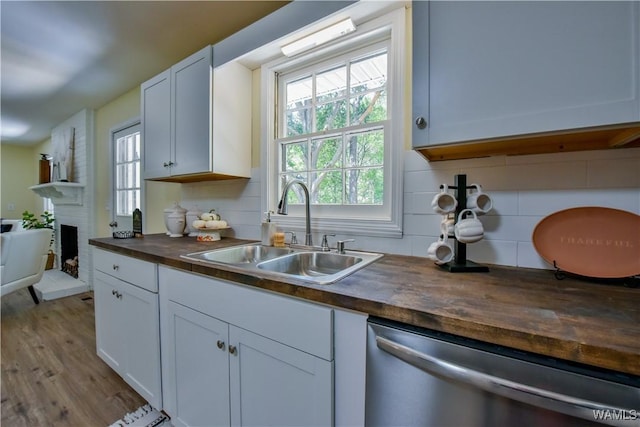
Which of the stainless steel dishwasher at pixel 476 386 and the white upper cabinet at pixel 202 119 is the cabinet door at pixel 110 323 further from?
the stainless steel dishwasher at pixel 476 386

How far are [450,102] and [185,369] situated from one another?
1.58 m

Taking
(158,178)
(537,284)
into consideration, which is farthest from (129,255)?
(537,284)

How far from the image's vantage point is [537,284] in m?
0.84

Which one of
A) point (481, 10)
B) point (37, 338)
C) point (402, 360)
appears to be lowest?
point (37, 338)

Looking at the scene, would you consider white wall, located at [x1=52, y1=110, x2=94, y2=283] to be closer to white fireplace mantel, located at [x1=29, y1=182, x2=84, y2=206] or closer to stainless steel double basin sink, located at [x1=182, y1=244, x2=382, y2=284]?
white fireplace mantel, located at [x1=29, y1=182, x2=84, y2=206]

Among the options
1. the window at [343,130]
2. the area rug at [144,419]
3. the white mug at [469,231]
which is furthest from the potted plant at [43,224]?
the white mug at [469,231]

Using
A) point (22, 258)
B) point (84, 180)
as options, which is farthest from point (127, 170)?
point (22, 258)

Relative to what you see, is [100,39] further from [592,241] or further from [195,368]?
[592,241]

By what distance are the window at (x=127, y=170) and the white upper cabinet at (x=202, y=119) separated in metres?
1.34

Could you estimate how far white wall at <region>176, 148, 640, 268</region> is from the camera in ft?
3.04

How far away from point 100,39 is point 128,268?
1.81 meters

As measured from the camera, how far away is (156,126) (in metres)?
2.05

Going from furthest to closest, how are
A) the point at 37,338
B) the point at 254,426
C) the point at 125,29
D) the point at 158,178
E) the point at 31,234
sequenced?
the point at 31,234
the point at 37,338
the point at 158,178
the point at 125,29
the point at 254,426

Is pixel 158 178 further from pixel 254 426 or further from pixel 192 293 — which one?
pixel 254 426
